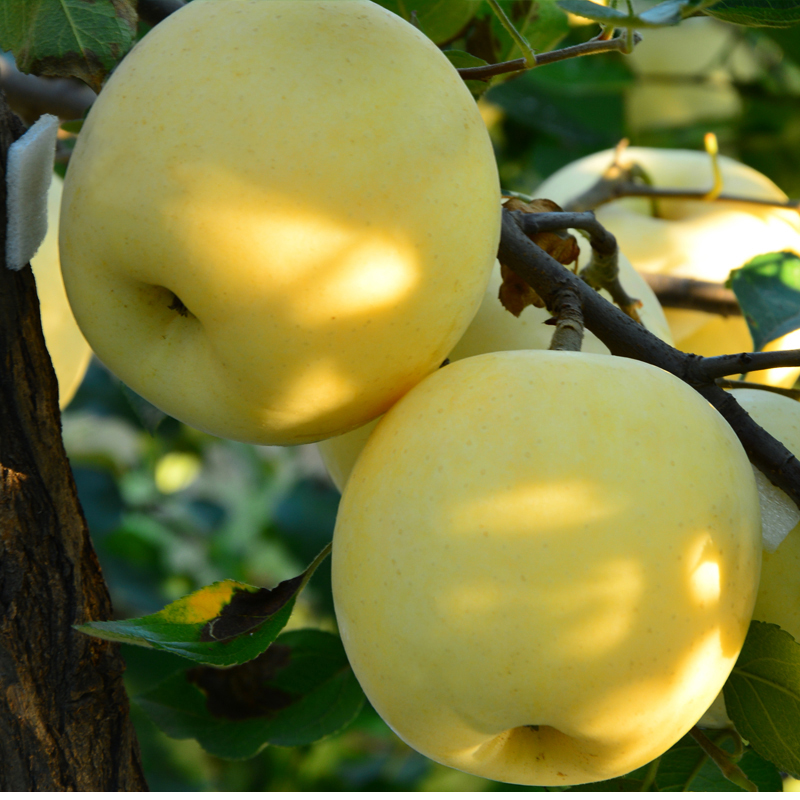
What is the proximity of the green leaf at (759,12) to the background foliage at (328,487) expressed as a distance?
23cm

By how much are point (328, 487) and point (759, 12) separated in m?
1.18

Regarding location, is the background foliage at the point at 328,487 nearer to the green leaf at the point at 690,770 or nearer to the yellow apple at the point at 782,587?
the green leaf at the point at 690,770

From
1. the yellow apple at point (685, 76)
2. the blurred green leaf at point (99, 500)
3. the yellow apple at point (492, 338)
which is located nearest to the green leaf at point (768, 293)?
the yellow apple at point (492, 338)

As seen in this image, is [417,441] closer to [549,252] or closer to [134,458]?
[549,252]

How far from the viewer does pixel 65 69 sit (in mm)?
539

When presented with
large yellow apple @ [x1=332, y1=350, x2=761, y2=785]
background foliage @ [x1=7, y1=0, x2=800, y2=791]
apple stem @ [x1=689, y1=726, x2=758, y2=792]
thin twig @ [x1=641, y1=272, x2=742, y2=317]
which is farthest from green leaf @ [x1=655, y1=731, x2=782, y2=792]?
thin twig @ [x1=641, y1=272, x2=742, y2=317]

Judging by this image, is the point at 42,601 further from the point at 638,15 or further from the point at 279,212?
the point at 638,15

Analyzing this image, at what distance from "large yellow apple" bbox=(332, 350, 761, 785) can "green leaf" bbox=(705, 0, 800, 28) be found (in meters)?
0.21

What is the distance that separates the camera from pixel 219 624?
52 cm

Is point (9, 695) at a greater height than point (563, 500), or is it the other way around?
point (563, 500)

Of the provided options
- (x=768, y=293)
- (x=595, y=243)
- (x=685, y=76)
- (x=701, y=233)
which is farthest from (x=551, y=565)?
(x=685, y=76)

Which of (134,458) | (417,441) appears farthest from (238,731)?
(134,458)

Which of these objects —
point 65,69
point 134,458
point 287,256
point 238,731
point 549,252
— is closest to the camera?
point 287,256

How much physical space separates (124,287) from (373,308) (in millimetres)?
142
